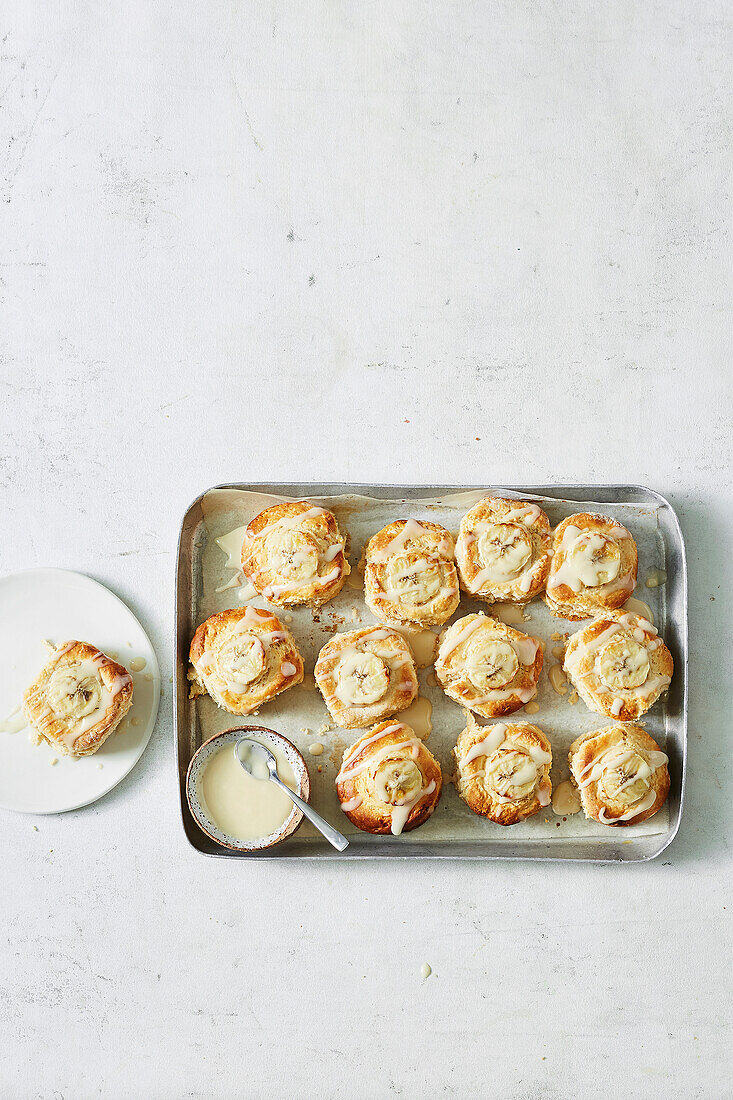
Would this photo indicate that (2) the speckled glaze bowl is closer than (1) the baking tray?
Yes

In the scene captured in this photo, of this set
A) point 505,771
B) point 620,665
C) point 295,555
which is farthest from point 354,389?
point 505,771

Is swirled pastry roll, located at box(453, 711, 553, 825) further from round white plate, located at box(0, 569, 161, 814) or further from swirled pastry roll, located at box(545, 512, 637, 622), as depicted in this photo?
round white plate, located at box(0, 569, 161, 814)

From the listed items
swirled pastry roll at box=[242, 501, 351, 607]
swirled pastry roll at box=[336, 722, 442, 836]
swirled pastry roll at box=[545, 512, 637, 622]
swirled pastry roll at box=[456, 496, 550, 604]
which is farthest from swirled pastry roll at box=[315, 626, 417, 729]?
swirled pastry roll at box=[545, 512, 637, 622]

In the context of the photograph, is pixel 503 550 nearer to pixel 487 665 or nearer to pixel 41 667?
pixel 487 665

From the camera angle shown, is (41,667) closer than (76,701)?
No

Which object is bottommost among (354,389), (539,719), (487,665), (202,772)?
(202,772)

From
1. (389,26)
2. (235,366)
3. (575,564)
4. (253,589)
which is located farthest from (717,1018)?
(389,26)
